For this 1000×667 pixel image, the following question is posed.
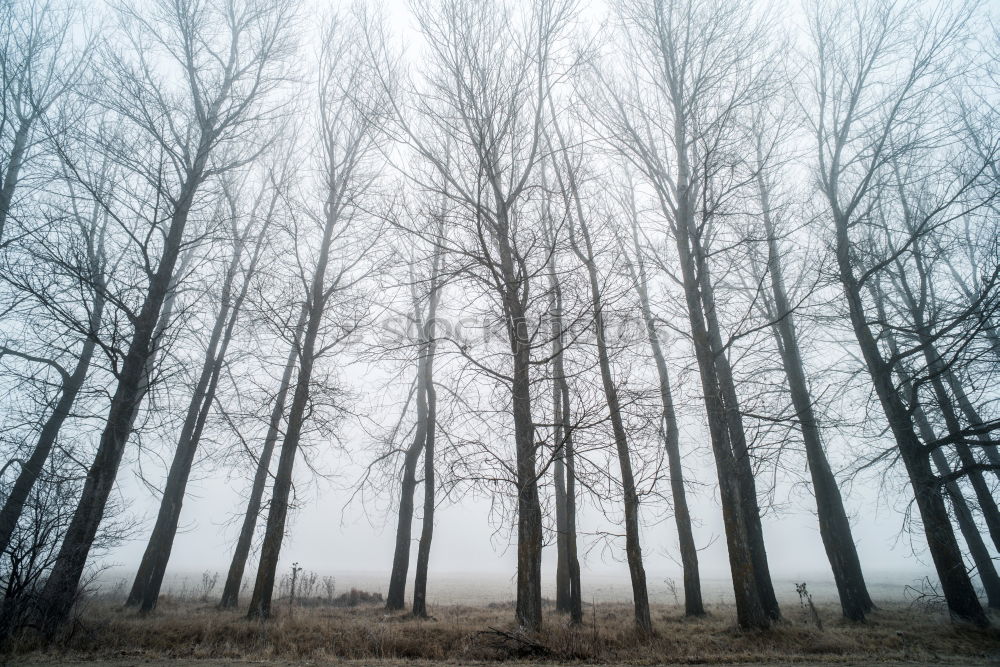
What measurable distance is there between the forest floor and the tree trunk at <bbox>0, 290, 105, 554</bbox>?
2177mm

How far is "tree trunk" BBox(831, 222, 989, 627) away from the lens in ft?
25.1

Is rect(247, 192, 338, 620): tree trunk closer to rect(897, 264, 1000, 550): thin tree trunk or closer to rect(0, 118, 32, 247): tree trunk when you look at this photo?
rect(0, 118, 32, 247): tree trunk

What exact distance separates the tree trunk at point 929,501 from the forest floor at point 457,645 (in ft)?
1.59

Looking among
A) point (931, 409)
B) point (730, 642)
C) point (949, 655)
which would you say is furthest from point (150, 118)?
point (931, 409)

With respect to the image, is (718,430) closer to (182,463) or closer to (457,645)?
(457,645)

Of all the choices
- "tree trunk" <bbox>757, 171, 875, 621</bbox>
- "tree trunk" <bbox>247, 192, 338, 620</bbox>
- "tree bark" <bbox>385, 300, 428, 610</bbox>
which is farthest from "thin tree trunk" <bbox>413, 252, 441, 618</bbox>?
"tree trunk" <bbox>757, 171, 875, 621</bbox>

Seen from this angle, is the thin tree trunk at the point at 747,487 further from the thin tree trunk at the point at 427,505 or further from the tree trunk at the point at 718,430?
the thin tree trunk at the point at 427,505

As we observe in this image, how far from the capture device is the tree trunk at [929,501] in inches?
301

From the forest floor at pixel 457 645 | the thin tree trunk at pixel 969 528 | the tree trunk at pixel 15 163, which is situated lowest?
the forest floor at pixel 457 645

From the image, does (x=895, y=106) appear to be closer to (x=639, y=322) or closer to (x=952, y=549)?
(x=639, y=322)

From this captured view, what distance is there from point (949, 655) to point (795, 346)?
700 centimetres

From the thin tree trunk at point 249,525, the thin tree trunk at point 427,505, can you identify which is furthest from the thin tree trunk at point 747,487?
the thin tree trunk at point 249,525

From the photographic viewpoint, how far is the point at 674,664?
18.9ft

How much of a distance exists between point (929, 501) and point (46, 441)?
18.2m
